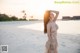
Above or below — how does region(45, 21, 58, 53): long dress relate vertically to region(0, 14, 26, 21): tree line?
below

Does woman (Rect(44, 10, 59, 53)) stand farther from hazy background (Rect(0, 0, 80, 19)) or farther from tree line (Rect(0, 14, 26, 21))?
tree line (Rect(0, 14, 26, 21))

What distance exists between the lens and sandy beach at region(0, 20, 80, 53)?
1.59 metres

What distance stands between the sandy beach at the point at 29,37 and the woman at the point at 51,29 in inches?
1.4

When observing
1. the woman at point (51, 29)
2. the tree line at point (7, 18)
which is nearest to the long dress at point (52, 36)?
the woman at point (51, 29)

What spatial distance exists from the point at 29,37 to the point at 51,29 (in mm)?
208

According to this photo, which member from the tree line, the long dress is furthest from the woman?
the tree line

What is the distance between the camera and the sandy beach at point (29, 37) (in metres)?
1.59

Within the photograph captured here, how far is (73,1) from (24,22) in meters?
0.47

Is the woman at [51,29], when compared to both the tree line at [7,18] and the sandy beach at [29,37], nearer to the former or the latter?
the sandy beach at [29,37]

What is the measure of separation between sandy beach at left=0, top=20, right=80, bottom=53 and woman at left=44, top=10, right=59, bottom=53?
36mm

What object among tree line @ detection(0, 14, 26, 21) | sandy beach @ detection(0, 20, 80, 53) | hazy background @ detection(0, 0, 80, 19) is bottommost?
sandy beach @ detection(0, 20, 80, 53)

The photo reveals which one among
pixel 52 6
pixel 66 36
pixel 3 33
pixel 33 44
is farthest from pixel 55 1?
pixel 3 33

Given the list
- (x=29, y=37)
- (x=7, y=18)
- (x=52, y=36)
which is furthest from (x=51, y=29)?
(x=7, y=18)

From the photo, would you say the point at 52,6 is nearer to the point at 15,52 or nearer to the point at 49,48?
the point at 49,48
